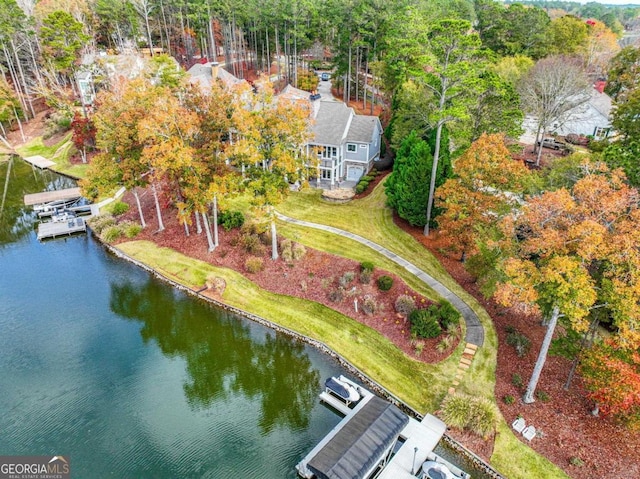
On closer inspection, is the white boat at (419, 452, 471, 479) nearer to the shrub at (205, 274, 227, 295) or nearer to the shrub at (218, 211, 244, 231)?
the shrub at (205, 274, 227, 295)

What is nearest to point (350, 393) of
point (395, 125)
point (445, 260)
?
point (445, 260)

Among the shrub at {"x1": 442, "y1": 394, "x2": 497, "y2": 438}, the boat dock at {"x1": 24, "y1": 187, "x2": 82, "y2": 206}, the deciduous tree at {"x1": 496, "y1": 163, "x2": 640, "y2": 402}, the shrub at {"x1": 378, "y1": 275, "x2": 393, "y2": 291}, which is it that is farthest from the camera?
the boat dock at {"x1": 24, "y1": 187, "x2": 82, "y2": 206}

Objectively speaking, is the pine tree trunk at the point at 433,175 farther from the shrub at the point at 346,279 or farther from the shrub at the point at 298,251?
the shrub at the point at 298,251

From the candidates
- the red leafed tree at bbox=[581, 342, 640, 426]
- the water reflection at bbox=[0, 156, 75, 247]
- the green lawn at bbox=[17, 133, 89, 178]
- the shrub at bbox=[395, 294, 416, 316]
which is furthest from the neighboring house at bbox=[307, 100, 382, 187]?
the green lawn at bbox=[17, 133, 89, 178]

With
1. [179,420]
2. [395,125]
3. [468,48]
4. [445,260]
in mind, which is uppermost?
[468,48]

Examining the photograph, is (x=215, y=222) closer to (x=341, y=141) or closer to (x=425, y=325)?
(x=341, y=141)

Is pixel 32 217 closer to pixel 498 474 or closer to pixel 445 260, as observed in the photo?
pixel 445 260

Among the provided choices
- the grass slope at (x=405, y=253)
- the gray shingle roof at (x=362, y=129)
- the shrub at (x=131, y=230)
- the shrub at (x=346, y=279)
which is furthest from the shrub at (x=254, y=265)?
the gray shingle roof at (x=362, y=129)
